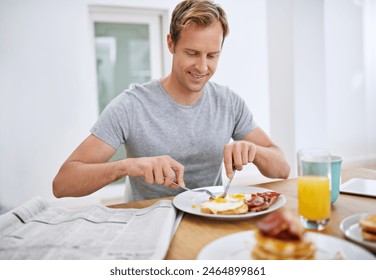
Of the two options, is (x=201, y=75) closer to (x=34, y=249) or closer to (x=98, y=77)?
(x=34, y=249)

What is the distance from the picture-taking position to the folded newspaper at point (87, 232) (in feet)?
2.40

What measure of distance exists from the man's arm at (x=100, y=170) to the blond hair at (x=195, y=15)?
51 cm

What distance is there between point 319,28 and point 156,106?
236cm

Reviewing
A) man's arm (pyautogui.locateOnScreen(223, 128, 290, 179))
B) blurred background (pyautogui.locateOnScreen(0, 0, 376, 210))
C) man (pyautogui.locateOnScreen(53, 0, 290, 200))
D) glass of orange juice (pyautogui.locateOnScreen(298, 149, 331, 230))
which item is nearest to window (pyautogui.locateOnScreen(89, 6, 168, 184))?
blurred background (pyautogui.locateOnScreen(0, 0, 376, 210))

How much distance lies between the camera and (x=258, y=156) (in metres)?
1.34

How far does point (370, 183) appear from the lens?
1.22 m

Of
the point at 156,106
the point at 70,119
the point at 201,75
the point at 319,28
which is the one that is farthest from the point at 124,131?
the point at 319,28

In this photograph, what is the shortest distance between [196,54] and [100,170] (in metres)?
0.57

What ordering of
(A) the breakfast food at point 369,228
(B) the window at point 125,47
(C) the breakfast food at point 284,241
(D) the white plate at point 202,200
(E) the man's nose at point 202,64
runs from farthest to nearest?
(B) the window at point 125,47 → (E) the man's nose at point 202,64 → (D) the white plate at point 202,200 → (A) the breakfast food at point 369,228 → (C) the breakfast food at point 284,241

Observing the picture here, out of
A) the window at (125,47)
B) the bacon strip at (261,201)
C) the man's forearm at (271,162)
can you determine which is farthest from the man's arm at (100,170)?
the window at (125,47)

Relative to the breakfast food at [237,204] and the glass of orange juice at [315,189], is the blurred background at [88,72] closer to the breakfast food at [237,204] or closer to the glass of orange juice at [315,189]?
the breakfast food at [237,204]

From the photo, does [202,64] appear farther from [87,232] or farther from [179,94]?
[87,232]

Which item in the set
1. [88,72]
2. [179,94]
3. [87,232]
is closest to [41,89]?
[88,72]

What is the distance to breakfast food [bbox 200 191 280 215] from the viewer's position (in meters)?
0.92
